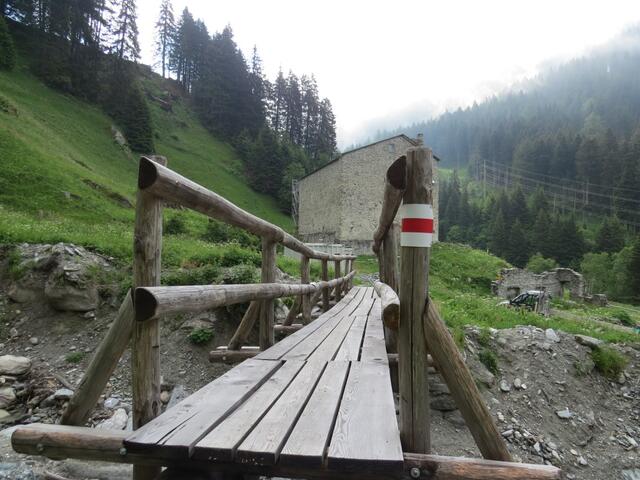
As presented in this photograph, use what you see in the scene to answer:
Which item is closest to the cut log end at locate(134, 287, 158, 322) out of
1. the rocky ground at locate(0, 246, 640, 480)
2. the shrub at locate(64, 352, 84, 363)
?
the rocky ground at locate(0, 246, 640, 480)

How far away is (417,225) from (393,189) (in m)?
0.56

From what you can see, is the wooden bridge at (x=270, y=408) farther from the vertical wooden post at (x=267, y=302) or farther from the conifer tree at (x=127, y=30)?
the conifer tree at (x=127, y=30)

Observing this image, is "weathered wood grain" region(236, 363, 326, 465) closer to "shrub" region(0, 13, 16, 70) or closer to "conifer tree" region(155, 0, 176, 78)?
"shrub" region(0, 13, 16, 70)

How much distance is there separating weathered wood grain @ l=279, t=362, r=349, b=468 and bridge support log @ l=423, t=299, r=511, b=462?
62 centimetres

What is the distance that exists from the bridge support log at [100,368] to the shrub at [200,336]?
13.2 ft

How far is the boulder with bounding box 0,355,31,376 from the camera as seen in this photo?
16.0ft

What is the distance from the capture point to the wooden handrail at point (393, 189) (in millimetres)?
1836

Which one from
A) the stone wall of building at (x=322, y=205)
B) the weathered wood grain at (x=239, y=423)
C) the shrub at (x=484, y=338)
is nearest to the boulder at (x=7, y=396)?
the weathered wood grain at (x=239, y=423)

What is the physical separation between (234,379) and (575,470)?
5065 millimetres

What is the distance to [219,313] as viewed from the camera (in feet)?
19.7

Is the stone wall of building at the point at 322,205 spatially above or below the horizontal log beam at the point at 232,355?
above

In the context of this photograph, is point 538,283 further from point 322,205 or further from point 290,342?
point 290,342

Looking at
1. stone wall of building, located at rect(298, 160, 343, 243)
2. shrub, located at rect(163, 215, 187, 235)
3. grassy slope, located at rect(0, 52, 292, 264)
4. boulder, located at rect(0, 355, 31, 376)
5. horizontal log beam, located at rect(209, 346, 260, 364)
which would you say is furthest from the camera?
stone wall of building, located at rect(298, 160, 343, 243)

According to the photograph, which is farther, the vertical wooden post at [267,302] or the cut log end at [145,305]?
the vertical wooden post at [267,302]
